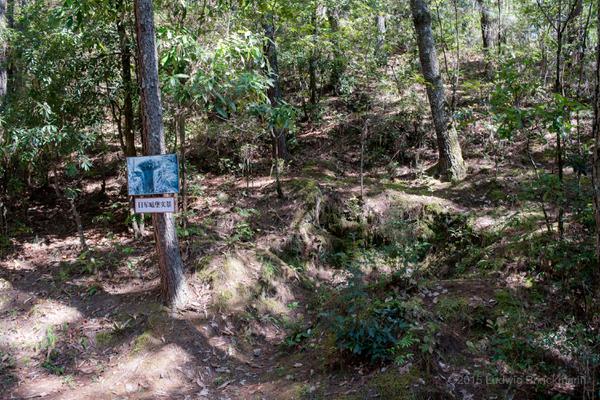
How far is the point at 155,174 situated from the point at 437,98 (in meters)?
6.96

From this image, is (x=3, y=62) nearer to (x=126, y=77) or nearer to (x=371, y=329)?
(x=126, y=77)

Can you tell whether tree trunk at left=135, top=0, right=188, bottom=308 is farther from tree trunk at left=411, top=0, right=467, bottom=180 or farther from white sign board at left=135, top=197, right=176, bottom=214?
tree trunk at left=411, top=0, right=467, bottom=180

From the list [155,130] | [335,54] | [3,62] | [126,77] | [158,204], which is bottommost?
[158,204]

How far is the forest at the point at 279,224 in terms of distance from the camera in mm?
4574

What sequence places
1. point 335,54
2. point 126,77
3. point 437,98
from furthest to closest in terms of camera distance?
1. point 335,54
2. point 437,98
3. point 126,77

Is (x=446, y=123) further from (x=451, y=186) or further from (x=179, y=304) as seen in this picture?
(x=179, y=304)

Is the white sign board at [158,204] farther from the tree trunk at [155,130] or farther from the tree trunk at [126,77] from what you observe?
the tree trunk at [126,77]

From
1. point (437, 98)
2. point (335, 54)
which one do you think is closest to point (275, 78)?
point (335, 54)

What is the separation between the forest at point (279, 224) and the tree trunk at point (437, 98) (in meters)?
0.07

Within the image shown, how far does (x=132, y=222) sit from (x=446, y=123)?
7264mm

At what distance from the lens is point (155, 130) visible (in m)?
6.04

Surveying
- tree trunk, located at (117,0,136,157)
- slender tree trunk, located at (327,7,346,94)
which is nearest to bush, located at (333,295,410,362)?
tree trunk, located at (117,0,136,157)

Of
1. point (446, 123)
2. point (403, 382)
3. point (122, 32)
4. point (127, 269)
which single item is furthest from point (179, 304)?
point (446, 123)

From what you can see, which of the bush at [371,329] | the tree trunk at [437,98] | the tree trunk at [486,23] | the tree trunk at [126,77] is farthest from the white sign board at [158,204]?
the tree trunk at [486,23]
